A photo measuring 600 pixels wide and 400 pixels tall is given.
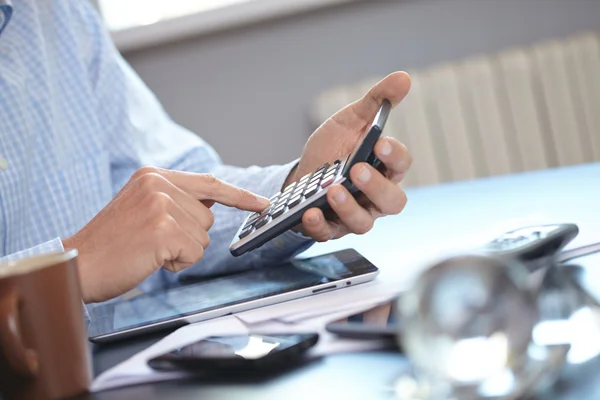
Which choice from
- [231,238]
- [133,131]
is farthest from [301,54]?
[231,238]

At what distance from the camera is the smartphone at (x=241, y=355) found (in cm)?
49

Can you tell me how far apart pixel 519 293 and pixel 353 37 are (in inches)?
68.0

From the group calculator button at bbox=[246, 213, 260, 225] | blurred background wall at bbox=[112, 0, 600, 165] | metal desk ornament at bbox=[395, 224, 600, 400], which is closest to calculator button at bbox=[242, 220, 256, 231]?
calculator button at bbox=[246, 213, 260, 225]

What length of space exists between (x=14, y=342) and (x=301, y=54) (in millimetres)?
1670

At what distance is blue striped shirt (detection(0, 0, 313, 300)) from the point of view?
101 cm

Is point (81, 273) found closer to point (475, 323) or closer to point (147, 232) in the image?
point (147, 232)

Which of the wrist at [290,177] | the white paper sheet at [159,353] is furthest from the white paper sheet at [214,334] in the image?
the wrist at [290,177]

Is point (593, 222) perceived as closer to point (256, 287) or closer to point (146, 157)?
point (256, 287)

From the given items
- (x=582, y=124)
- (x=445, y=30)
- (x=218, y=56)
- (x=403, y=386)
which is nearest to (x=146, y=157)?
(x=403, y=386)

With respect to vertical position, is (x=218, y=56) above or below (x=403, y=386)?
above

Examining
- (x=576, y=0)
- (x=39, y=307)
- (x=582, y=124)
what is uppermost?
(x=576, y=0)

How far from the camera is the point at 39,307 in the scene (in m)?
0.49

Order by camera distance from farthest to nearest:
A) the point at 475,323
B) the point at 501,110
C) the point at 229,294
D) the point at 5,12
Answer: the point at 501,110 < the point at 5,12 < the point at 229,294 < the point at 475,323

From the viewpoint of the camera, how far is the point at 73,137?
3.76 feet
